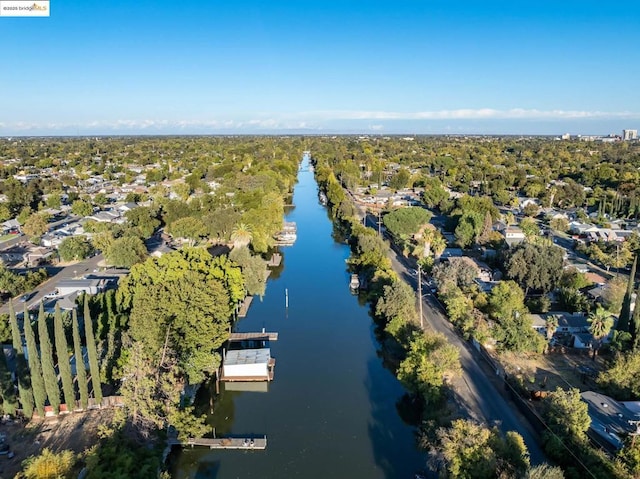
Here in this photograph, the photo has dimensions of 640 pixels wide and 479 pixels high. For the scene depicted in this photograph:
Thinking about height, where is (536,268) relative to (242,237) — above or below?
below

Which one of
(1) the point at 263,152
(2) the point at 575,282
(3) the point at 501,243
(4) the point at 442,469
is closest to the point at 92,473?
(4) the point at 442,469

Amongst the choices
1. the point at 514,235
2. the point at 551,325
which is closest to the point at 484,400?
the point at 551,325

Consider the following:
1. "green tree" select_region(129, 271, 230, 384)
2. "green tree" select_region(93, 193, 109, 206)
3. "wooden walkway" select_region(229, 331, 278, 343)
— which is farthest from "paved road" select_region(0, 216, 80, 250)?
"green tree" select_region(129, 271, 230, 384)

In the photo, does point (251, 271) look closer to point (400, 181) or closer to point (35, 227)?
point (35, 227)

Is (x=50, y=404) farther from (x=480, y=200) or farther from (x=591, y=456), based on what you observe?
(x=480, y=200)

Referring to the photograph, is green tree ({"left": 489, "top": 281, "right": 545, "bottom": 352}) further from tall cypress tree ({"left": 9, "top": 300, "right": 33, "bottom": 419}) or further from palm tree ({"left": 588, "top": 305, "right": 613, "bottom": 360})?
tall cypress tree ({"left": 9, "top": 300, "right": 33, "bottom": 419})

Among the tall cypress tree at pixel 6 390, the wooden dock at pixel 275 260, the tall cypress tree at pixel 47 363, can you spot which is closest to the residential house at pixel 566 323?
the wooden dock at pixel 275 260

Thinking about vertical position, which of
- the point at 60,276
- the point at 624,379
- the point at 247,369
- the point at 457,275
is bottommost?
the point at 247,369
